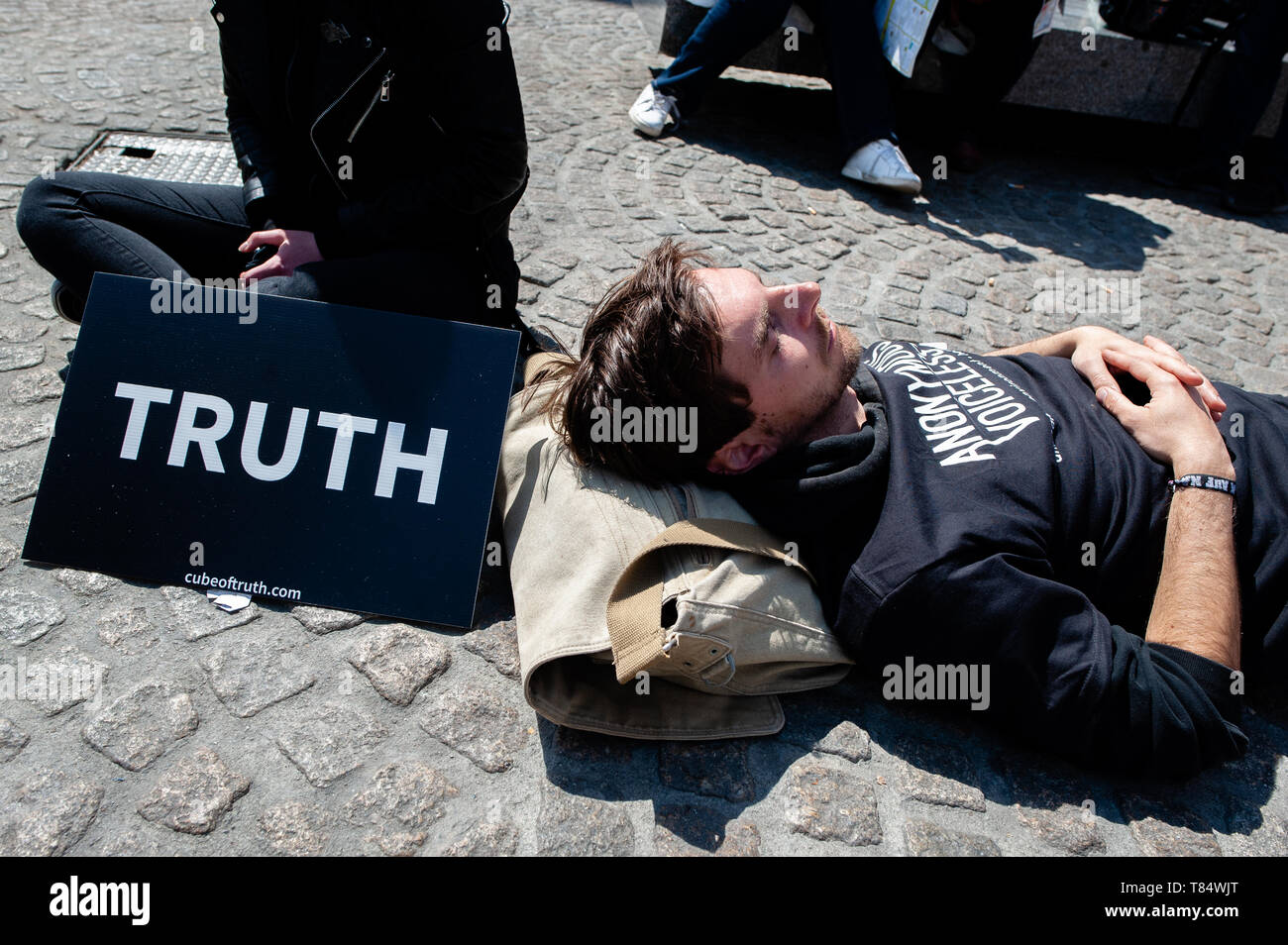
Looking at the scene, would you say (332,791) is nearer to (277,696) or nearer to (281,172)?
(277,696)

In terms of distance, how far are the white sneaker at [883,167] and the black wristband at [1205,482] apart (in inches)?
147

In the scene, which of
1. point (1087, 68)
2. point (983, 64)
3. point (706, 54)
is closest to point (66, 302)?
point (706, 54)

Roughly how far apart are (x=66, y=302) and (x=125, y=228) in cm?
41

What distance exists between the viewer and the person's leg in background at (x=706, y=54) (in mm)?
6016

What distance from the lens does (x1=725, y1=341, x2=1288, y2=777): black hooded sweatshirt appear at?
2.19 meters

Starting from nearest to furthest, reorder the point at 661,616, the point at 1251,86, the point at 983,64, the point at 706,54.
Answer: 1. the point at 661,616
2. the point at 706,54
3. the point at 983,64
4. the point at 1251,86

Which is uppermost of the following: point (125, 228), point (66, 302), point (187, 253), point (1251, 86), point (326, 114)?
point (326, 114)

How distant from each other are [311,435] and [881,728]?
6.19 feet

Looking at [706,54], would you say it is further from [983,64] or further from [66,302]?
[66,302]

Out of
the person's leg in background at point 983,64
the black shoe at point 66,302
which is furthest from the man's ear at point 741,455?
the person's leg in background at point 983,64

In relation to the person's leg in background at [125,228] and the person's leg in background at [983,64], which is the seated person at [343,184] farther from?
the person's leg in background at [983,64]

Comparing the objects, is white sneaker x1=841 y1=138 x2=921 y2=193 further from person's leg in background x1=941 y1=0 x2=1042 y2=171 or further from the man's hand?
the man's hand

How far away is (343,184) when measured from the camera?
308cm
